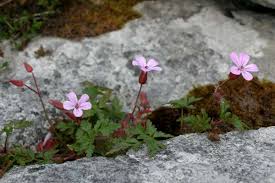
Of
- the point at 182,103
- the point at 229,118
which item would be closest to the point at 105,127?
the point at 182,103

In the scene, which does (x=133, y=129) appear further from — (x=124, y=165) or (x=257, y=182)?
(x=257, y=182)

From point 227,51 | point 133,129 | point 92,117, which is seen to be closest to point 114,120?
point 92,117

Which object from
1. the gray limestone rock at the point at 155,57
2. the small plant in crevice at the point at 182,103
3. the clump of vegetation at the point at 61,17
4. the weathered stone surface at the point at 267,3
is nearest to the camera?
the small plant in crevice at the point at 182,103

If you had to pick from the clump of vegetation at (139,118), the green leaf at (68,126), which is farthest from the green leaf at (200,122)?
the green leaf at (68,126)

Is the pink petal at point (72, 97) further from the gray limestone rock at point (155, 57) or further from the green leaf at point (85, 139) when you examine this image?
the gray limestone rock at point (155, 57)

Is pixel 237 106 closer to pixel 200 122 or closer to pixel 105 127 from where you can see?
pixel 200 122
